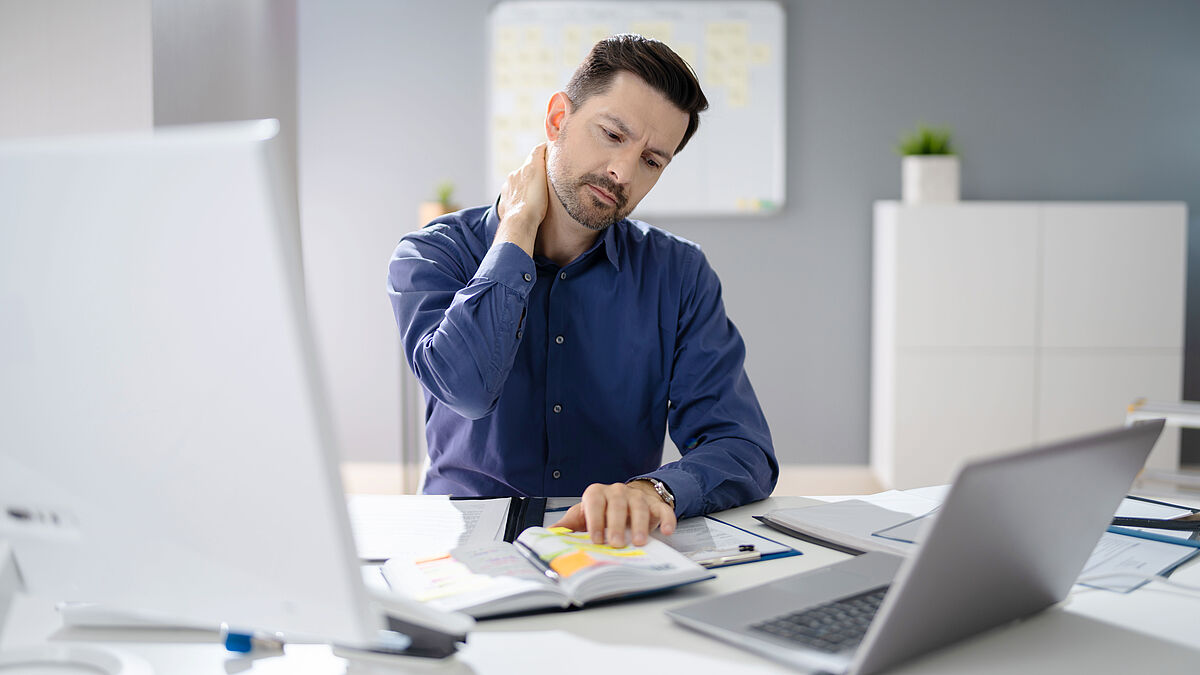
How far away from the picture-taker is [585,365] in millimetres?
1685

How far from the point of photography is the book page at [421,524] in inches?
43.4

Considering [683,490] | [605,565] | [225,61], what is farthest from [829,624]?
[225,61]

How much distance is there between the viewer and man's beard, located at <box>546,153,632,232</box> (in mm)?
1608

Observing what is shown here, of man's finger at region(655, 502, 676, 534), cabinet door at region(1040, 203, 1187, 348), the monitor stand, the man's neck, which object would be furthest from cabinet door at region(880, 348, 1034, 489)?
the monitor stand

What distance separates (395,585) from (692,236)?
3289mm

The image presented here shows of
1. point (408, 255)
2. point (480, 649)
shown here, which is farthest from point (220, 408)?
point (408, 255)

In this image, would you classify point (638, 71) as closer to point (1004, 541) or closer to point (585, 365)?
point (585, 365)

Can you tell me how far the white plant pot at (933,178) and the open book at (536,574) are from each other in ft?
10.1

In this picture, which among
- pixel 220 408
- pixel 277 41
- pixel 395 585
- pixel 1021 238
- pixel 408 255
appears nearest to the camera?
pixel 220 408

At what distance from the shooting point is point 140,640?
82 cm

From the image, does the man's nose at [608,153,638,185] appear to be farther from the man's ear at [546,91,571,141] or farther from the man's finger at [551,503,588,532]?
the man's finger at [551,503,588,532]

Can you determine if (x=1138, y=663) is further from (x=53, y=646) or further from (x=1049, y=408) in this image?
(x=1049, y=408)

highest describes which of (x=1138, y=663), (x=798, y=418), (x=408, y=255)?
(x=408, y=255)

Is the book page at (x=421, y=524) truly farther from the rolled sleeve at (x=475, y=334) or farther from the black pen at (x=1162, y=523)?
the black pen at (x=1162, y=523)
